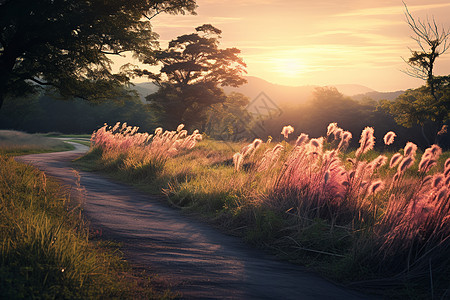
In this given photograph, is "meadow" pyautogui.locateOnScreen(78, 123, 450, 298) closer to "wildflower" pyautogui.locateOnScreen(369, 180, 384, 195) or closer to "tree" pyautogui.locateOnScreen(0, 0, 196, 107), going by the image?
"wildflower" pyautogui.locateOnScreen(369, 180, 384, 195)

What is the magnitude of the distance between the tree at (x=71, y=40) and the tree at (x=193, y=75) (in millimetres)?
22291

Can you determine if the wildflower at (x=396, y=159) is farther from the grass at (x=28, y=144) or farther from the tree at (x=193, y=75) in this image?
the tree at (x=193, y=75)

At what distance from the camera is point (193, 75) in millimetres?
44938

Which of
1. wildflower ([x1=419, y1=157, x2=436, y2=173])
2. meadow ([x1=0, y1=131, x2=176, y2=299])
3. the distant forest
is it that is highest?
the distant forest

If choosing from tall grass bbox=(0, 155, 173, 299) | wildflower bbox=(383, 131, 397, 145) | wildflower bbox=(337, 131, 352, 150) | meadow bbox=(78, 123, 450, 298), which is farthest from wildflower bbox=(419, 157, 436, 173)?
tall grass bbox=(0, 155, 173, 299)

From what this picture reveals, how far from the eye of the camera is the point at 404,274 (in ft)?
14.4

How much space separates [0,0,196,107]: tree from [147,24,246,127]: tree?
73.1 feet

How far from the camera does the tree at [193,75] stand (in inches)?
1657

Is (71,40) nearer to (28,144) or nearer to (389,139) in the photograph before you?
(389,139)

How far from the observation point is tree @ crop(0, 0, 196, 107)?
1541 centimetres

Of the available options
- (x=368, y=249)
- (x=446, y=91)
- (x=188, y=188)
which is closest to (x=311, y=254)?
(x=368, y=249)

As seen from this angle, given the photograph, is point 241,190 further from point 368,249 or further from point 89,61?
point 89,61

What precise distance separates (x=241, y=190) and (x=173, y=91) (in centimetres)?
3735

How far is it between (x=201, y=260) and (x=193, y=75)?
41410 millimetres
